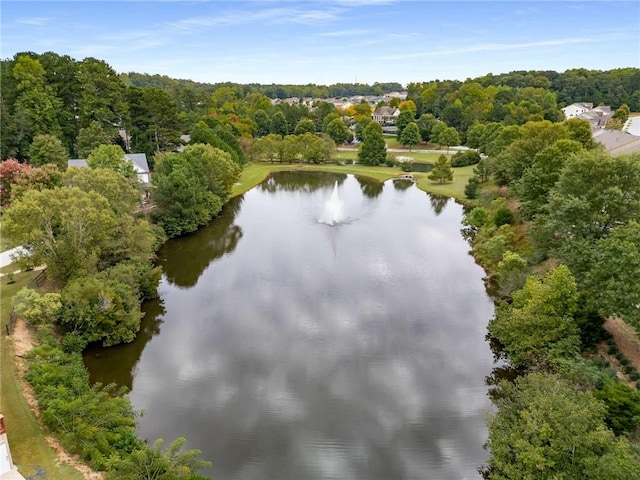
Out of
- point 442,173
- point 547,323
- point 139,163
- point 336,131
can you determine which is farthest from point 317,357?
point 336,131

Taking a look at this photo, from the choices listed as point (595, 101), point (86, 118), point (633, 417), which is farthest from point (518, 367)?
point (595, 101)

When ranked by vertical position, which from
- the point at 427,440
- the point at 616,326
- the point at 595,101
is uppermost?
the point at 595,101

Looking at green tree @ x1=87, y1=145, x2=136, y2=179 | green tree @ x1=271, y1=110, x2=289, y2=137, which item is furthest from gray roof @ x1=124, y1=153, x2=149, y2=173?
green tree @ x1=271, y1=110, x2=289, y2=137

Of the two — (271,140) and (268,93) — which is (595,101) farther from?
(268,93)

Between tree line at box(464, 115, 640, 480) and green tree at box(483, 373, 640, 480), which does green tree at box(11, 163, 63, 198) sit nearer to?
tree line at box(464, 115, 640, 480)

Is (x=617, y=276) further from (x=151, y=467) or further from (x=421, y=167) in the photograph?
(x=421, y=167)
